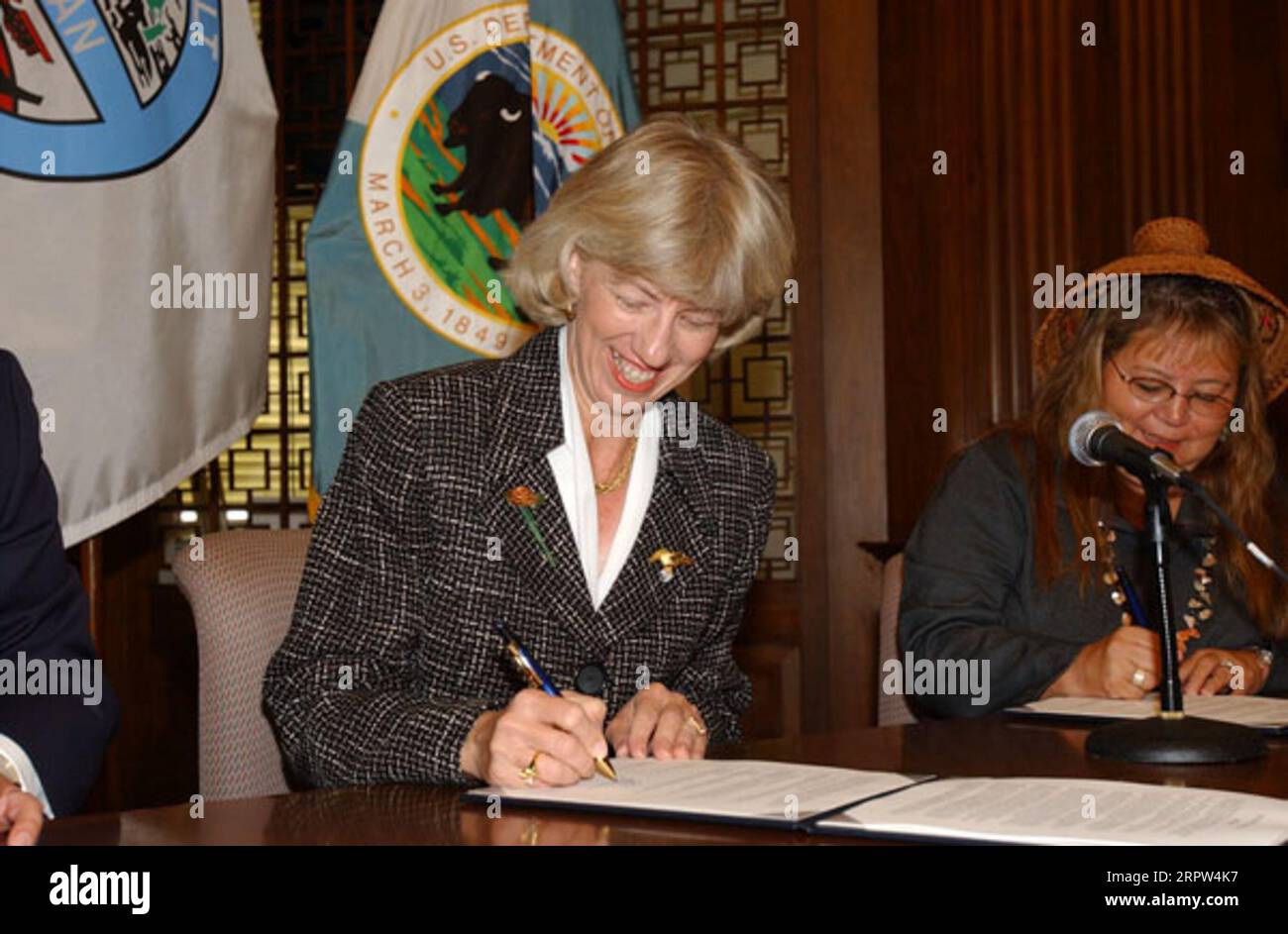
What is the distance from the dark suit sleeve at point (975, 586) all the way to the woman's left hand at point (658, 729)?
26.6 inches

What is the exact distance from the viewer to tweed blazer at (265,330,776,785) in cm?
177

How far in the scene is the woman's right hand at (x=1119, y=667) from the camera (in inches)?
85.0

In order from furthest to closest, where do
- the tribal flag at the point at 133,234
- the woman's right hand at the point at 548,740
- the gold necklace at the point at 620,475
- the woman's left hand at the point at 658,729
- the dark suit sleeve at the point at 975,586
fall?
the tribal flag at the point at 133,234 → the dark suit sleeve at the point at 975,586 → the gold necklace at the point at 620,475 → the woman's left hand at the point at 658,729 → the woman's right hand at the point at 548,740

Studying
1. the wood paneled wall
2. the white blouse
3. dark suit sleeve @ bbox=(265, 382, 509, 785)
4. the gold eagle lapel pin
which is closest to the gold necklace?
the white blouse

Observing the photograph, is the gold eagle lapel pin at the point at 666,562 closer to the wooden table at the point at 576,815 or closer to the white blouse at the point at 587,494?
the white blouse at the point at 587,494

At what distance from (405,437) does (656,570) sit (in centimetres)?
37

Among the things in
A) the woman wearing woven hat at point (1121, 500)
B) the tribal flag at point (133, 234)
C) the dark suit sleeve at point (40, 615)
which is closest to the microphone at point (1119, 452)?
the woman wearing woven hat at point (1121, 500)

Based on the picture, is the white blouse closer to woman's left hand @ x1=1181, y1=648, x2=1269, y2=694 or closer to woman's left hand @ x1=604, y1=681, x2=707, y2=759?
woman's left hand @ x1=604, y1=681, x2=707, y2=759

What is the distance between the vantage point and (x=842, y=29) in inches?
160

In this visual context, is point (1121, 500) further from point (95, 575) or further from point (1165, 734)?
point (95, 575)

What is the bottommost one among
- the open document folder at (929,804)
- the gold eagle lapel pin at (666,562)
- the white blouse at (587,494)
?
the open document folder at (929,804)

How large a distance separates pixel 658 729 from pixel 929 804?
1.51 feet

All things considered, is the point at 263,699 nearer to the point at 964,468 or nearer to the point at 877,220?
the point at 964,468

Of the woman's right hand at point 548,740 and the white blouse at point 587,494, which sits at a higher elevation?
the white blouse at point 587,494
